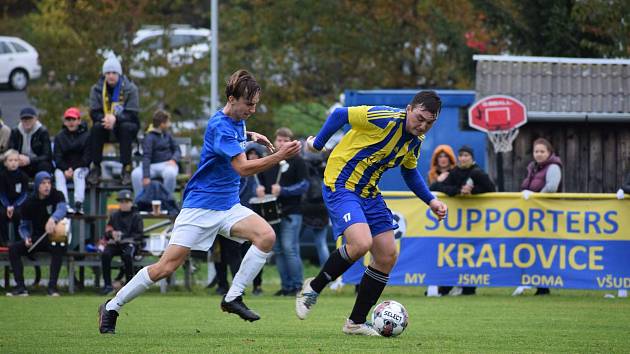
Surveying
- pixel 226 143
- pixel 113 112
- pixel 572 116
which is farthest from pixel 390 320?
pixel 572 116

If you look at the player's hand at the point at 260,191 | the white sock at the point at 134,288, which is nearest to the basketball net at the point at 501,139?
the player's hand at the point at 260,191

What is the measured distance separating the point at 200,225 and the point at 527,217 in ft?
25.3

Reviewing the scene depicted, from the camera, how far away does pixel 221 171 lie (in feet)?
32.8

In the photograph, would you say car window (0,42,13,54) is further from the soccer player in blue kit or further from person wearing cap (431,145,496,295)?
the soccer player in blue kit

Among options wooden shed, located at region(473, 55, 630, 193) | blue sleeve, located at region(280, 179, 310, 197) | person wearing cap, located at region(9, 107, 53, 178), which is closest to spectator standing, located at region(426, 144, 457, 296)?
blue sleeve, located at region(280, 179, 310, 197)

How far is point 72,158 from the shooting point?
1775 centimetres

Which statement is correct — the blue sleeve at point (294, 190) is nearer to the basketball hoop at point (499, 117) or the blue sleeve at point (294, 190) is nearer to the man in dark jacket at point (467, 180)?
the man in dark jacket at point (467, 180)

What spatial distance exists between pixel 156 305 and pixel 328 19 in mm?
16192

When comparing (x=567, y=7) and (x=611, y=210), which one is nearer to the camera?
(x=611, y=210)

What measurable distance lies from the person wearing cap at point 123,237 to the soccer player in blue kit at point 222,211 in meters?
6.97

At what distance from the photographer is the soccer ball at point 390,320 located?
1002 cm

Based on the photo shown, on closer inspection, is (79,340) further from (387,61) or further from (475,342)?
(387,61)

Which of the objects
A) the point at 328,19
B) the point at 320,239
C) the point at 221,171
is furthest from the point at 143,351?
the point at 328,19

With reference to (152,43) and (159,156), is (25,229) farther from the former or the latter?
(152,43)
